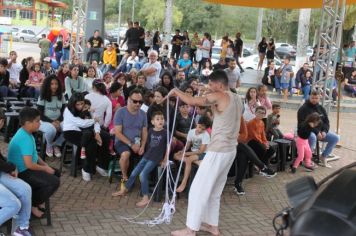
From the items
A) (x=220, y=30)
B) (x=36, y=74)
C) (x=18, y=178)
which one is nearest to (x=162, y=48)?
(x=36, y=74)

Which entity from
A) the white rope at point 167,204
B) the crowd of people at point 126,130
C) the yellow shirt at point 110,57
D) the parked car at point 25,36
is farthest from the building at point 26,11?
the white rope at point 167,204

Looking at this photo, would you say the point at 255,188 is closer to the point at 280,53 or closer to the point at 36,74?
the point at 36,74

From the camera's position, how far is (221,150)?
17.0 ft

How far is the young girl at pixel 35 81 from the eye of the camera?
36.1ft

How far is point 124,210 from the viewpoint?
20.2 ft

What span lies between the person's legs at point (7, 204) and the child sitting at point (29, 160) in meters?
0.45

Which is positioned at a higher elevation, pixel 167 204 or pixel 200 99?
pixel 200 99

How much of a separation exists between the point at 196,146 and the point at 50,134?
241 centimetres

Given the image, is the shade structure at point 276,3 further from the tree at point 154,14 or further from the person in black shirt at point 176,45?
the tree at point 154,14

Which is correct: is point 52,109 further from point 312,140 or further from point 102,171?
point 312,140

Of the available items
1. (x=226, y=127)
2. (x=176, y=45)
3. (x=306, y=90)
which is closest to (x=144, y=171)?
(x=226, y=127)

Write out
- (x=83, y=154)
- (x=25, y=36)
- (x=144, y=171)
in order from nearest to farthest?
(x=144, y=171) < (x=83, y=154) < (x=25, y=36)

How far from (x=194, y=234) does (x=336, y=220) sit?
354 cm

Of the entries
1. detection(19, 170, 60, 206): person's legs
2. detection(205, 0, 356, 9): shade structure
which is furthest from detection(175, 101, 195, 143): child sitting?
detection(205, 0, 356, 9): shade structure
